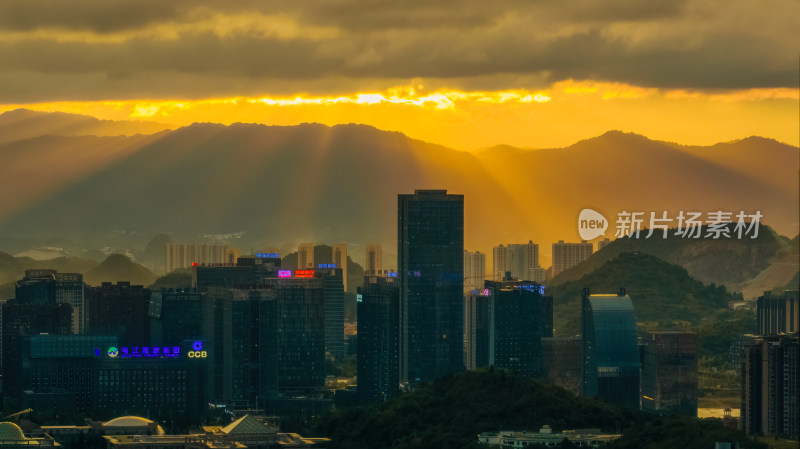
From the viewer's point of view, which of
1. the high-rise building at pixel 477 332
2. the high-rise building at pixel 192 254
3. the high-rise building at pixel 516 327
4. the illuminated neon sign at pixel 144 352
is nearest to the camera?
the illuminated neon sign at pixel 144 352

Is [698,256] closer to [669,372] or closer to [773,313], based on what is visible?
[669,372]

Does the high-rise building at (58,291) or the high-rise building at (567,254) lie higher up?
the high-rise building at (567,254)

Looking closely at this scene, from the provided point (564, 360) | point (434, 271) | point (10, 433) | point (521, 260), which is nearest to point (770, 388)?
point (564, 360)

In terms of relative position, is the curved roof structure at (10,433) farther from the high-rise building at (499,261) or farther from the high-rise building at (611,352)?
the high-rise building at (499,261)

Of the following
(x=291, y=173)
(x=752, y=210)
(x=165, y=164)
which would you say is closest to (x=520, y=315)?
(x=752, y=210)

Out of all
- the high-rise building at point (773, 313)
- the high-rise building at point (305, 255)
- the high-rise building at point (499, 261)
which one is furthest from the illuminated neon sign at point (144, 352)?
the high-rise building at point (305, 255)

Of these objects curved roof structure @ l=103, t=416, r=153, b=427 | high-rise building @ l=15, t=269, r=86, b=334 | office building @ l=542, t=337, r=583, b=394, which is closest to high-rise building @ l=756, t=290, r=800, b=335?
office building @ l=542, t=337, r=583, b=394
